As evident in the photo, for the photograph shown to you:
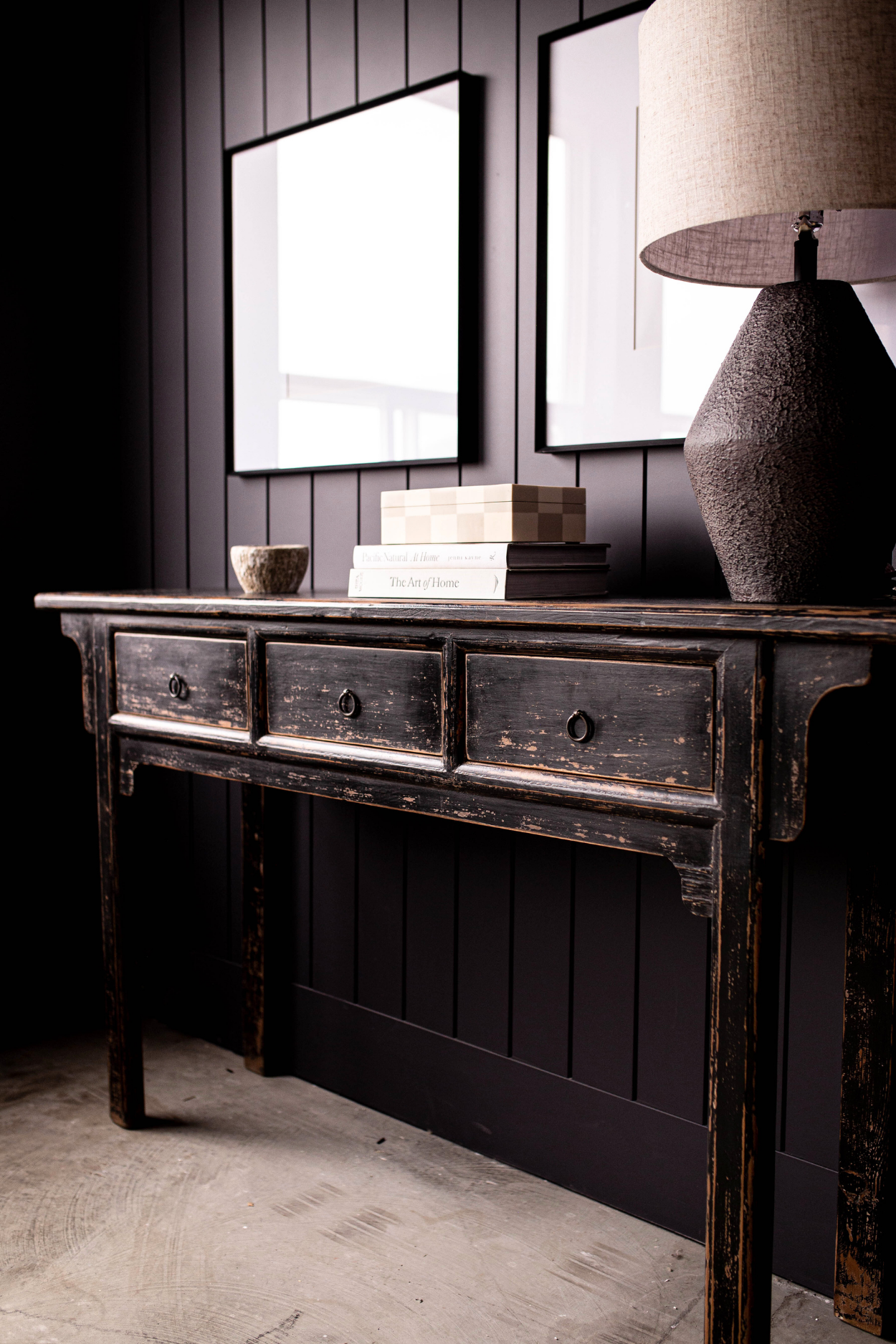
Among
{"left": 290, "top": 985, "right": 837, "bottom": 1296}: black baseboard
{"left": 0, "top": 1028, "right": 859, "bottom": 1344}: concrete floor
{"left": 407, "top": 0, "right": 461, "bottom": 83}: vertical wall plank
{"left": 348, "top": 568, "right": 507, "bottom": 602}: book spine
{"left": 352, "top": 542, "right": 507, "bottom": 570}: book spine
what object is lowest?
{"left": 0, "top": 1028, "right": 859, "bottom": 1344}: concrete floor

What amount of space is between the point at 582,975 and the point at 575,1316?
0.50m

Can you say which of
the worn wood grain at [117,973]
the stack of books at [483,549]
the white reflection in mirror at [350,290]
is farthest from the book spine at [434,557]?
the worn wood grain at [117,973]

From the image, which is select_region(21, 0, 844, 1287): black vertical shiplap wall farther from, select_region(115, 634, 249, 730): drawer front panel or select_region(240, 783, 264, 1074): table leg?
select_region(115, 634, 249, 730): drawer front panel

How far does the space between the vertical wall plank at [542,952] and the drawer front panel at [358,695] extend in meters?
0.49

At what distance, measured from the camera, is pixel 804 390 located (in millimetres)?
1172

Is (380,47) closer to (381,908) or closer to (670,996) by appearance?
(381,908)

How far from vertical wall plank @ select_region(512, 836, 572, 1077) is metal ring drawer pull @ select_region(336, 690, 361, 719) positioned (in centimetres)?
50

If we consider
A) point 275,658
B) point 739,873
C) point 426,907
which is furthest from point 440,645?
point 426,907

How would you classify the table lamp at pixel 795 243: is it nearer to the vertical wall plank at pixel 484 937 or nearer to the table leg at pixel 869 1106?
the table leg at pixel 869 1106

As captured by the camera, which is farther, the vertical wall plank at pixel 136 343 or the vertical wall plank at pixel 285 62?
the vertical wall plank at pixel 136 343

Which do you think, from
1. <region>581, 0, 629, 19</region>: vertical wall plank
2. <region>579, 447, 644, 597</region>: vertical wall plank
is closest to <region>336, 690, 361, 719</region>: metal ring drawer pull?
<region>579, 447, 644, 597</region>: vertical wall plank

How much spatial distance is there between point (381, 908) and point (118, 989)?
1.65 feet

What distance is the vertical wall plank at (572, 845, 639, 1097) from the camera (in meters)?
1.78

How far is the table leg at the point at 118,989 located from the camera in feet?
6.66
